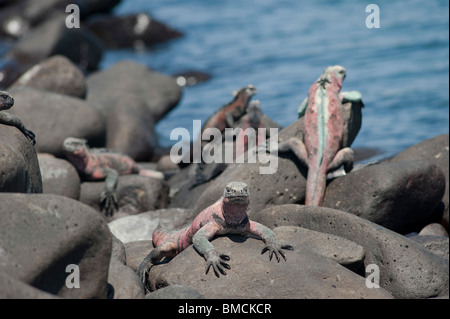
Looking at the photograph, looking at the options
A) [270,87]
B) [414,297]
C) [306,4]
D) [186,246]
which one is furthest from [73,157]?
[306,4]

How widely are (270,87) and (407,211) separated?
10034 millimetres

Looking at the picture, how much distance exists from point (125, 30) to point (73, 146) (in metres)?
13.7

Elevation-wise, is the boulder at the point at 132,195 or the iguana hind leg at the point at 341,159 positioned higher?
the iguana hind leg at the point at 341,159

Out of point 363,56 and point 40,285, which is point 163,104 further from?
point 40,285

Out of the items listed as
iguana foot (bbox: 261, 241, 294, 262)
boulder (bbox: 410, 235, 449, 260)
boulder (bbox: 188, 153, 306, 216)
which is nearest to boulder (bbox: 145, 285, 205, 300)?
iguana foot (bbox: 261, 241, 294, 262)

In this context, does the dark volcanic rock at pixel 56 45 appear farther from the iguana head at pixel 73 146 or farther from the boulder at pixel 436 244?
the boulder at pixel 436 244

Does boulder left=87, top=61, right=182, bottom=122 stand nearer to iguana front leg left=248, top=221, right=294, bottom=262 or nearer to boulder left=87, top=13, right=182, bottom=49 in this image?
boulder left=87, top=13, right=182, bottom=49

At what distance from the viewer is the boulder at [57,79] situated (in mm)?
13594

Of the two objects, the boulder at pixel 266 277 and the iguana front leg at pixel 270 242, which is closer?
the boulder at pixel 266 277

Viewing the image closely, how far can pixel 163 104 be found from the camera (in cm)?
1622

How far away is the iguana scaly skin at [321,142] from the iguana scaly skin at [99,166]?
2.58 metres

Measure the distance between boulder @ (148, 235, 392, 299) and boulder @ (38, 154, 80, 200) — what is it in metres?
3.54

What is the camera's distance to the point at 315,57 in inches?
808

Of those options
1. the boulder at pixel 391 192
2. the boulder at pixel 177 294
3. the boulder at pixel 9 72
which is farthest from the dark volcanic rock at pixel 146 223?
the boulder at pixel 9 72
